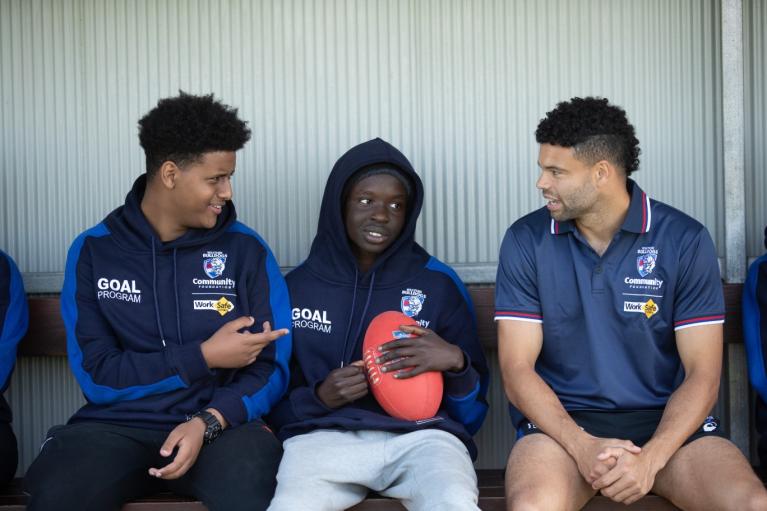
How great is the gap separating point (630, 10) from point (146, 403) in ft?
7.71

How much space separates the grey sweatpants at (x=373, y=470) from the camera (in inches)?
119

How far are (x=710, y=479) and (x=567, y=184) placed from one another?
3.18 feet

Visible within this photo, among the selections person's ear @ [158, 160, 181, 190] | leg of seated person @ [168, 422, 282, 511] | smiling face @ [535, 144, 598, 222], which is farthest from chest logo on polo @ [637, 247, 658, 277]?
person's ear @ [158, 160, 181, 190]

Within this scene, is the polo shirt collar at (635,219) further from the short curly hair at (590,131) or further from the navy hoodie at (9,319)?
the navy hoodie at (9,319)

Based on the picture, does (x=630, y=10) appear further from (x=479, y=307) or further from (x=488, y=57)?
(x=479, y=307)

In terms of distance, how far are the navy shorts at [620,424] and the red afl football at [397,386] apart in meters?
0.31

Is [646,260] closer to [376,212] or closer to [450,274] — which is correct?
[450,274]

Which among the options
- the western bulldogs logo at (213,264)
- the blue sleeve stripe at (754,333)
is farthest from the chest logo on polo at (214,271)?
the blue sleeve stripe at (754,333)

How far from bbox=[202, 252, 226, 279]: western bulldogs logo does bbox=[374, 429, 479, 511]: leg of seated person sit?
0.79m

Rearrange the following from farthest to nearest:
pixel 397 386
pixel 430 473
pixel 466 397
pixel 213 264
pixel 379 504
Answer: pixel 213 264 → pixel 466 397 → pixel 397 386 → pixel 379 504 → pixel 430 473

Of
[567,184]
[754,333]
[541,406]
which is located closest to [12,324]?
[541,406]

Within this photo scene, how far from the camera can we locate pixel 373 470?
3.22 meters

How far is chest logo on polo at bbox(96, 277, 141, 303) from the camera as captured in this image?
3.47 meters

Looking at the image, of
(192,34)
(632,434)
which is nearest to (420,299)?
(632,434)
